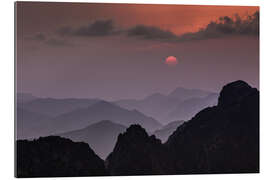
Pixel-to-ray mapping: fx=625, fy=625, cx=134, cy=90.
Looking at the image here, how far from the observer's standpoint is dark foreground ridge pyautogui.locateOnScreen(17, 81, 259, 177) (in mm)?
9516

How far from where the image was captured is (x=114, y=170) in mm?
9766

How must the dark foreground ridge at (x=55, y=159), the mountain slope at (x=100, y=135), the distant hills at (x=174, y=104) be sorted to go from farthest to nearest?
the distant hills at (x=174, y=104) < the mountain slope at (x=100, y=135) < the dark foreground ridge at (x=55, y=159)

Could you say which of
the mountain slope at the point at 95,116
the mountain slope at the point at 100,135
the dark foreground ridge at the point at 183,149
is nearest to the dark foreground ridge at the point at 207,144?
the dark foreground ridge at the point at 183,149

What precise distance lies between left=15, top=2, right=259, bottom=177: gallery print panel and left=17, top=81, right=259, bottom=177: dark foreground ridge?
0.05 ft

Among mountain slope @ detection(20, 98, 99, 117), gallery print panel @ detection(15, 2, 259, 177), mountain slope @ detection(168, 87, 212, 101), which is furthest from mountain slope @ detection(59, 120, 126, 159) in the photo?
mountain slope @ detection(168, 87, 212, 101)

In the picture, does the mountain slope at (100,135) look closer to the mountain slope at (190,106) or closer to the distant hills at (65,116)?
the distant hills at (65,116)

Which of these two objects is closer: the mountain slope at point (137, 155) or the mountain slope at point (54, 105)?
the mountain slope at point (54, 105)

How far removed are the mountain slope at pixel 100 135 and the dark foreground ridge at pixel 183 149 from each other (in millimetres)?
81

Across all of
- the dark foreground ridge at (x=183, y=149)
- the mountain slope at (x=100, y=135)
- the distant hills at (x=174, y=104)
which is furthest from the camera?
the distant hills at (x=174, y=104)

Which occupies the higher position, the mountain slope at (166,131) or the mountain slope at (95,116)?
the mountain slope at (95,116)

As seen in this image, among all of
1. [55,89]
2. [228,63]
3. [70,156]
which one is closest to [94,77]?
[55,89]

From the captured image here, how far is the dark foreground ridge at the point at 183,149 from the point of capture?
9516 mm

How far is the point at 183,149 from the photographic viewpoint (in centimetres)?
1001

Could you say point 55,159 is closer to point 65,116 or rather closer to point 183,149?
point 65,116
